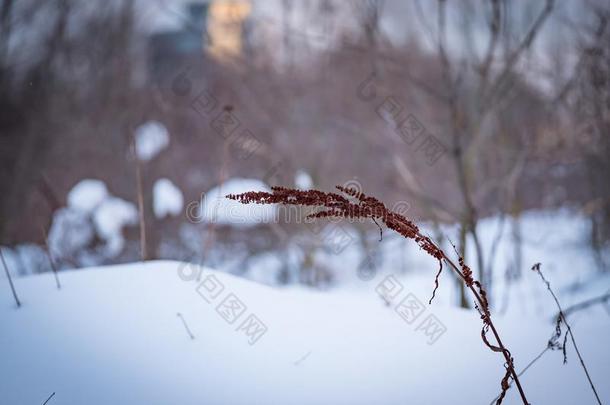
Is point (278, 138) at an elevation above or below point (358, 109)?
below

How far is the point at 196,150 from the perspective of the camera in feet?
36.3

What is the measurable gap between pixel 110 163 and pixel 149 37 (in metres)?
3.83

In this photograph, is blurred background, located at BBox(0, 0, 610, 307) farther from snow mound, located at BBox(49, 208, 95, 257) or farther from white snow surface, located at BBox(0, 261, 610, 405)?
white snow surface, located at BBox(0, 261, 610, 405)

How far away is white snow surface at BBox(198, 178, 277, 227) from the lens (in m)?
3.47

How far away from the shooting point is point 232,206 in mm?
3145

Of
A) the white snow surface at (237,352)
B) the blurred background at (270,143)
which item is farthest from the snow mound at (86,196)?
the white snow surface at (237,352)

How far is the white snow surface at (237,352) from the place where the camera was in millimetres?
1403

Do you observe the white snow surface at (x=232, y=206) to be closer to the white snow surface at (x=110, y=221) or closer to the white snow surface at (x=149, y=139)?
the white snow surface at (x=149, y=139)

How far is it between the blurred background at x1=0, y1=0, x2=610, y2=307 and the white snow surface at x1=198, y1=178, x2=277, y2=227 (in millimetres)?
86

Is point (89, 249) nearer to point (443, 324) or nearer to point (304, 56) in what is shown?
point (304, 56)

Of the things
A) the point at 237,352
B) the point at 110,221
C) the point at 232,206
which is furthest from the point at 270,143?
the point at 237,352

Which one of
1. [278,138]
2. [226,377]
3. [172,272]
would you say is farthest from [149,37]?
[226,377]

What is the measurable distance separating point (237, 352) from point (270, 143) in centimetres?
704

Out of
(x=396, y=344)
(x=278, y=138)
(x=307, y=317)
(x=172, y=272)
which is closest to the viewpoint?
(x=396, y=344)
